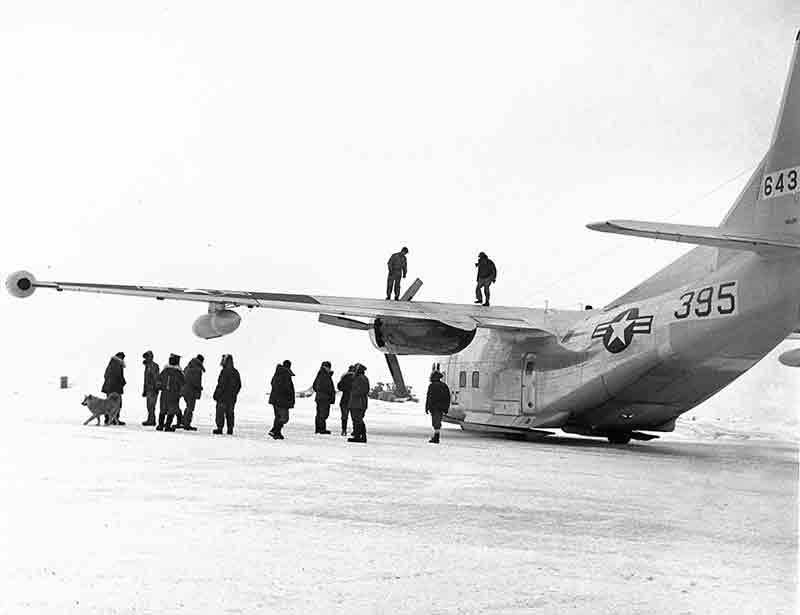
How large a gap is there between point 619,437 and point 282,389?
23.6 ft

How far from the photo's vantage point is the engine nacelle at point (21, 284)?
772 inches

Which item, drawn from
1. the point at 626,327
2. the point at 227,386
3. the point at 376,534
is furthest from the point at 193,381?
the point at 376,534

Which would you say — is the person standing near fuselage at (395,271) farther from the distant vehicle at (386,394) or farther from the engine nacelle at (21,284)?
the distant vehicle at (386,394)

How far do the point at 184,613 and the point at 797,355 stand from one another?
17615mm

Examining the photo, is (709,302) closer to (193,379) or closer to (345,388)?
(345,388)

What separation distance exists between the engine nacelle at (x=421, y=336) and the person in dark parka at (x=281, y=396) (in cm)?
282

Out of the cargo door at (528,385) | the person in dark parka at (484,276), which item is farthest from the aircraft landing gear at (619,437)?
the person in dark parka at (484,276)

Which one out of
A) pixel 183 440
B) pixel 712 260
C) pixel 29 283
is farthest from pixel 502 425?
pixel 29 283

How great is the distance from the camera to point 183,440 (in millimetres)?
14562

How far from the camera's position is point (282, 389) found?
53.9 ft

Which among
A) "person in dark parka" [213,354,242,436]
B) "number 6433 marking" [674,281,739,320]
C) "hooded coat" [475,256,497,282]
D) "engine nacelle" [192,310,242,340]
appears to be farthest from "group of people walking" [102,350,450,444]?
"number 6433 marking" [674,281,739,320]

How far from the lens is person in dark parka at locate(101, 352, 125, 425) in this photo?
1789 centimetres

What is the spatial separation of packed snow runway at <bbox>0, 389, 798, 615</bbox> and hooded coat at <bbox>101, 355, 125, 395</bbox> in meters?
4.93

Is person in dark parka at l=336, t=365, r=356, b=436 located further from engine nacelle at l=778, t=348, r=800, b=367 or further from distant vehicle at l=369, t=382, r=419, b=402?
distant vehicle at l=369, t=382, r=419, b=402
